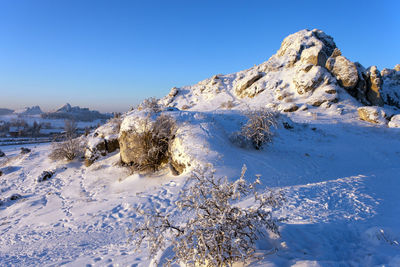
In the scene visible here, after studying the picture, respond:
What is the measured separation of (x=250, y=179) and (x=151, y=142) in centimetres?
616

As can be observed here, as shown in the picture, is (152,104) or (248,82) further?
(248,82)

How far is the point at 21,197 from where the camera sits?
1171 cm

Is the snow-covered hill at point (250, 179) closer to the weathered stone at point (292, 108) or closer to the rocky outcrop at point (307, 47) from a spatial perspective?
the weathered stone at point (292, 108)

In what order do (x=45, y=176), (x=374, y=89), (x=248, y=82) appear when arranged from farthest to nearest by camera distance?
1. (x=248, y=82)
2. (x=374, y=89)
3. (x=45, y=176)

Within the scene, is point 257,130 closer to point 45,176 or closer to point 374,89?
point 45,176

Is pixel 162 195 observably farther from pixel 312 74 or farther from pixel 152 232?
pixel 312 74

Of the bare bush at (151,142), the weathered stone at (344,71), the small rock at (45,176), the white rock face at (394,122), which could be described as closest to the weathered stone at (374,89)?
the weathered stone at (344,71)

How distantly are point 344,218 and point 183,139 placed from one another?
305 inches

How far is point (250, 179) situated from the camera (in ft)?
28.2

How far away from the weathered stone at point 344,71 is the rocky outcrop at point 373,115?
671 centimetres

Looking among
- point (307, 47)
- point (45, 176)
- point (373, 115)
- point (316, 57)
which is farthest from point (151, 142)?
point (307, 47)

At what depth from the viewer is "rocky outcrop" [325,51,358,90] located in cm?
2592

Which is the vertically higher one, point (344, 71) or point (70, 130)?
point (344, 71)

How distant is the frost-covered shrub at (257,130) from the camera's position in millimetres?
11356
